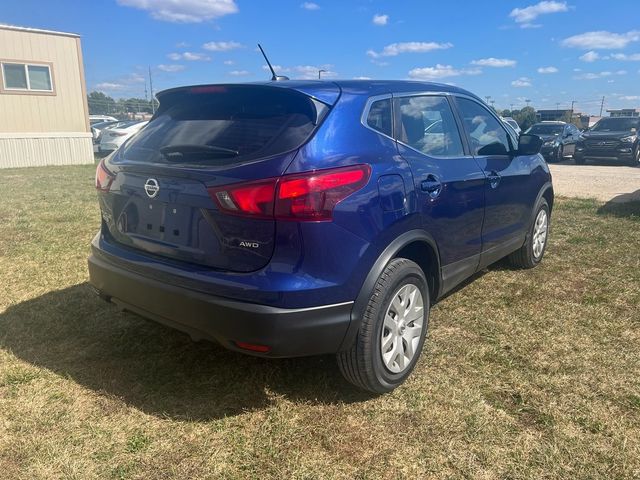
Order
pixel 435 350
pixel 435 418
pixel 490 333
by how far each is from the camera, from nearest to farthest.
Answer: pixel 435 418 → pixel 435 350 → pixel 490 333

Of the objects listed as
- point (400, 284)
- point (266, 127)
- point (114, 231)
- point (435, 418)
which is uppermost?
point (266, 127)

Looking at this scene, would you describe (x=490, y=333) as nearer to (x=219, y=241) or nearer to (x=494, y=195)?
(x=494, y=195)

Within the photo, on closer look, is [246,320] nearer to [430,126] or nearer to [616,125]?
[430,126]

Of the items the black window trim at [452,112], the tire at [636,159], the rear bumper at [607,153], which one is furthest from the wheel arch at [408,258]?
the tire at [636,159]

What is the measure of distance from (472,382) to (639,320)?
181 cm

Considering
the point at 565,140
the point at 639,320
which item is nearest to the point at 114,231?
the point at 639,320

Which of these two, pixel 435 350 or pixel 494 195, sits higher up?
pixel 494 195

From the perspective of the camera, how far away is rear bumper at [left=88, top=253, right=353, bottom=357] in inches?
94.4

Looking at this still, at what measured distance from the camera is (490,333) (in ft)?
12.3

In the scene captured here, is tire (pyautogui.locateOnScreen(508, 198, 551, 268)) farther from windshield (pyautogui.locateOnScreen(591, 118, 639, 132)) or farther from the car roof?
windshield (pyautogui.locateOnScreen(591, 118, 639, 132))

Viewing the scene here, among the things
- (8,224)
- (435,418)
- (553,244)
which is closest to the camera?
(435,418)

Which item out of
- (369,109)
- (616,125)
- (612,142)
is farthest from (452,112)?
(616,125)

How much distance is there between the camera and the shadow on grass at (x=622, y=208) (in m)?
7.87

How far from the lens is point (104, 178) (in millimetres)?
3145
